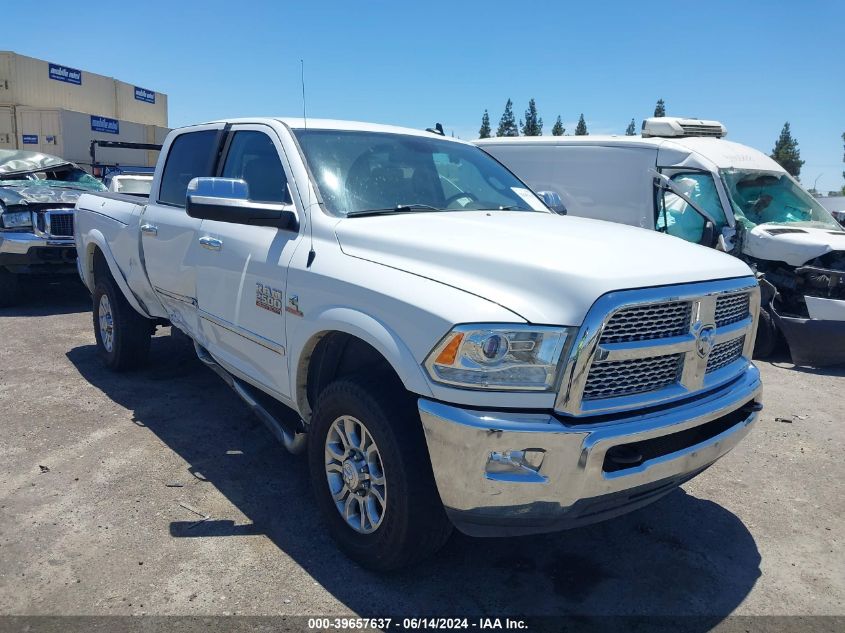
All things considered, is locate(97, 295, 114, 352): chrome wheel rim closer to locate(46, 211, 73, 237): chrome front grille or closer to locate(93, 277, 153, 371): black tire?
locate(93, 277, 153, 371): black tire

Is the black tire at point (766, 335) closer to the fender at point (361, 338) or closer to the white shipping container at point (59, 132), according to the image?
the fender at point (361, 338)

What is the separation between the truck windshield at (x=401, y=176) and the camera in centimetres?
343

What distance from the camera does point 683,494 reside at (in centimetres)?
382

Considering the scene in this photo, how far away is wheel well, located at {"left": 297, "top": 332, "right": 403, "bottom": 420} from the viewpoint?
298cm

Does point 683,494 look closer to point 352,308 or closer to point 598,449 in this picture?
point 598,449

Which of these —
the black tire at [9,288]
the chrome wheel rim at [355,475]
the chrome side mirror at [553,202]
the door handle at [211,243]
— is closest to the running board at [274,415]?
the chrome wheel rim at [355,475]

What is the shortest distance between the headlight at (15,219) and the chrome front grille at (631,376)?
7.99 meters

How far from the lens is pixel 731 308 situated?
2.92 m

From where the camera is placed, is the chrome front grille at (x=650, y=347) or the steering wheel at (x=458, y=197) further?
the steering wheel at (x=458, y=197)

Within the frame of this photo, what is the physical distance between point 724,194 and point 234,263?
20.0 feet

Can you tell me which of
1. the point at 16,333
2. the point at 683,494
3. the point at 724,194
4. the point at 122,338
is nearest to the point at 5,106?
the point at 16,333

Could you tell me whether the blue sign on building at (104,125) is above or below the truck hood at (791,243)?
above

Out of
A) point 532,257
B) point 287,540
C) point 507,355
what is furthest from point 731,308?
point 287,540

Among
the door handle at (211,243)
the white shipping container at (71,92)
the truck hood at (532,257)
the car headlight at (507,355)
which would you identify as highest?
the white shipping container at (71,92)
